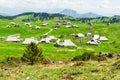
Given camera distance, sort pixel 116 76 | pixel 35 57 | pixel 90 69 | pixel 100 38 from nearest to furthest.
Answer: pixel 116 76 → pixel 90 69 → pixel 35 57 → pixel 100 38

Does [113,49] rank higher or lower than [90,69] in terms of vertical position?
lower

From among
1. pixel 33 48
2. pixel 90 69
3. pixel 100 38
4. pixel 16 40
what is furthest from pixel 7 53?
pixel 100 38

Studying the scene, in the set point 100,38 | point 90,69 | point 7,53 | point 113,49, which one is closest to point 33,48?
point 90,69

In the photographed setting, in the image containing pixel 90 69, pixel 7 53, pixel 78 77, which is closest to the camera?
pixel 78 77

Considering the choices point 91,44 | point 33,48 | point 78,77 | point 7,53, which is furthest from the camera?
point 91,44

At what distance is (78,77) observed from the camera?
24531mm

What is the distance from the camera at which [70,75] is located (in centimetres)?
2605

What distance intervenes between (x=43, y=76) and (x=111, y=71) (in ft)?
21.2

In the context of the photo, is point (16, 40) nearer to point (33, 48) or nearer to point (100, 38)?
point (100, 38)

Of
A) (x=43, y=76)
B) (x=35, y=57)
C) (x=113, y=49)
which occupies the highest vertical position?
(x=43, y=76)

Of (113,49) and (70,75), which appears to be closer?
(70,75)

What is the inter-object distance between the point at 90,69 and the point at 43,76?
16.9 ft

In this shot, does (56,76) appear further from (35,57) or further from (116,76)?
(35,57)

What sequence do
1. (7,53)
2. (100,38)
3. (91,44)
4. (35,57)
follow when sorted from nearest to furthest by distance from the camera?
(35,57), (7,53), (91,44), (100,38)
